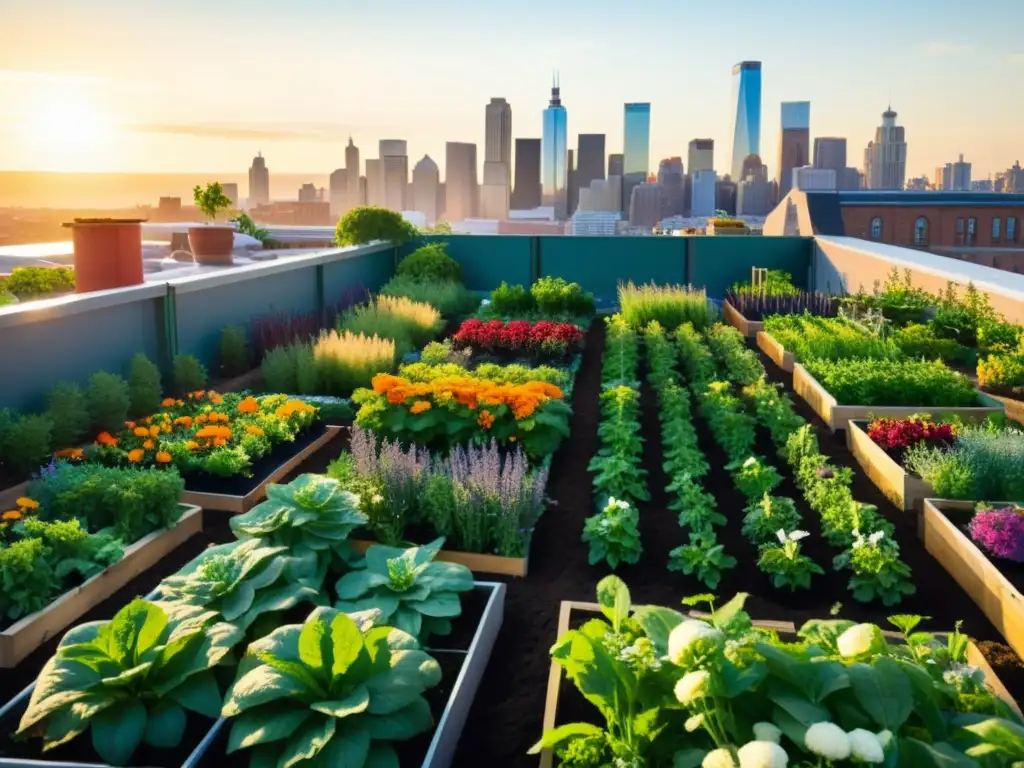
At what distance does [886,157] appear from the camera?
129250mm

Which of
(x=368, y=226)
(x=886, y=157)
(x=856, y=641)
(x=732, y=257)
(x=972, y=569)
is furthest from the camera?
(x=886, y=157)

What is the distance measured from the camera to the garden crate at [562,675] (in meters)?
3.30

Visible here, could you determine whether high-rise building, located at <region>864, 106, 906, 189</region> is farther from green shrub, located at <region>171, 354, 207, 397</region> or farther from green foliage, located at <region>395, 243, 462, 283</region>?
green shrub, located at <region>171, 354, 207, 397</region>

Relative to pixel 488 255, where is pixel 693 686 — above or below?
below

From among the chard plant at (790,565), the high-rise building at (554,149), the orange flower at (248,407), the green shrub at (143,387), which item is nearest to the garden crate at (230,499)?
the orange flower at (248,407)

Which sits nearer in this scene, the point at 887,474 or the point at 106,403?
the point at 887,474

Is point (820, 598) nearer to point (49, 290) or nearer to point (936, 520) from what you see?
point (936, 520)

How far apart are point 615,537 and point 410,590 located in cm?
129

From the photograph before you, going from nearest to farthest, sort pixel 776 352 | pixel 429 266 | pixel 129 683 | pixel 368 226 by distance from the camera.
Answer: pixel 129 683, pixel 776 352, pixel 429 266, pixel 368 226

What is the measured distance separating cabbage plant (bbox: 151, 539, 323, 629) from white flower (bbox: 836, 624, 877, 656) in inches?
80.2

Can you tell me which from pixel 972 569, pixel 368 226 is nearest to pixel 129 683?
pixel 972 569

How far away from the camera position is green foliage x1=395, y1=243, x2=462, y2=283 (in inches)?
584

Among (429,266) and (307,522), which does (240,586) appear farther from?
(429,266)

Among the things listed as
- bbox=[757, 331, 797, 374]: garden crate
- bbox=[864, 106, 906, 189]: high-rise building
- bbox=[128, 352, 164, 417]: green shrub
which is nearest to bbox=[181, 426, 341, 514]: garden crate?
bbox=[128, 352, 164, 417]: green shrub
